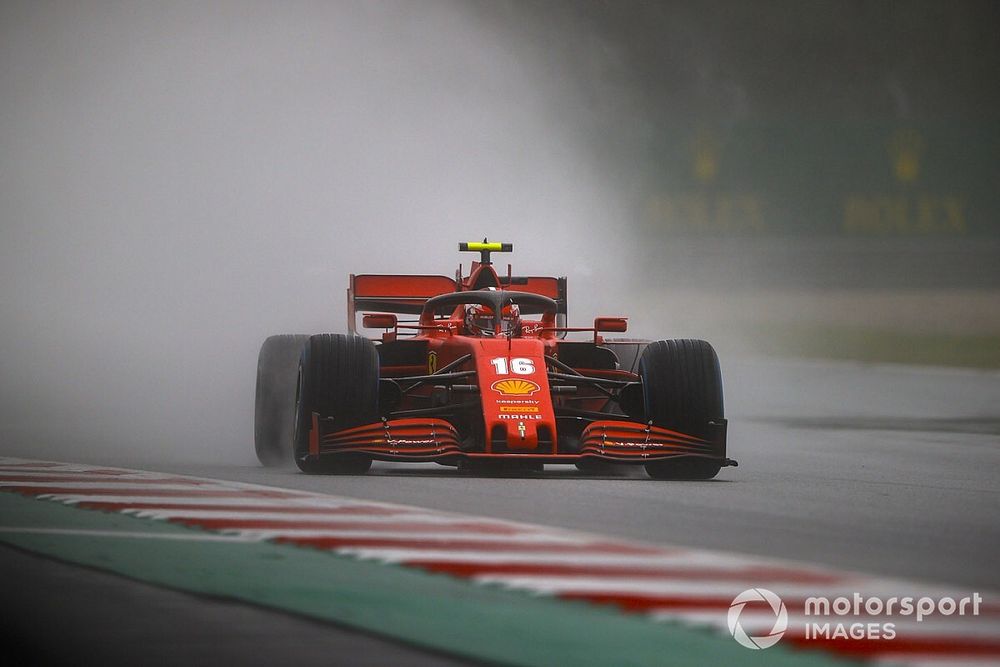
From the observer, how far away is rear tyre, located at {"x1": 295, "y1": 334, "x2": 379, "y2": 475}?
1027 cm

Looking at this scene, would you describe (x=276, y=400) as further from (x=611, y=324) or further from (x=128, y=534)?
(x=128, y=534)

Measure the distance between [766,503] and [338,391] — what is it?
2.87 metres

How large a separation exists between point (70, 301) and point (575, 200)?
8.39m

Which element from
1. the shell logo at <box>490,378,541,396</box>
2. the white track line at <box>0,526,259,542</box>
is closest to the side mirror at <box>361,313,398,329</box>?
the shell logo at <box>490,378,541,396</box>

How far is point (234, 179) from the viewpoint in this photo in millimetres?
27266

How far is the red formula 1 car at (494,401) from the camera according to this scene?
9992mm

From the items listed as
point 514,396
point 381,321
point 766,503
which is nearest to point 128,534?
point 766,503

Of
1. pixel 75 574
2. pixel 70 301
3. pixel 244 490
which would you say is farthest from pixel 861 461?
pixel 70 301

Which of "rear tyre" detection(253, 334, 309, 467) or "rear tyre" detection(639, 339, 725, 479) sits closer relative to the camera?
"rear tyre" detection(639, 339, 725, 479)

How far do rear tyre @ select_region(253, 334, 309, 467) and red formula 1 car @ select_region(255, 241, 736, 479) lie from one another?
1 centimetres

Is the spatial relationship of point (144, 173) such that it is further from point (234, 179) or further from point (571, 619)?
point (571, 619)

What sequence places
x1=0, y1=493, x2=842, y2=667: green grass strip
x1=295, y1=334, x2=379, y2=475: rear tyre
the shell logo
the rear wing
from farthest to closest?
the rear wing < x1=295, y1=334, x2=379, y2=475: rear tyre < the shell logo < x1=0, y1=493, x2=842, y2=667: green grass strip

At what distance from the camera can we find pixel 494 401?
33.0 feet

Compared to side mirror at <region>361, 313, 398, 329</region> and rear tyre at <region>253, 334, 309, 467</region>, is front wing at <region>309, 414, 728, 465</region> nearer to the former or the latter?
side mirror at <region>361, 313, 398, 329</region>
